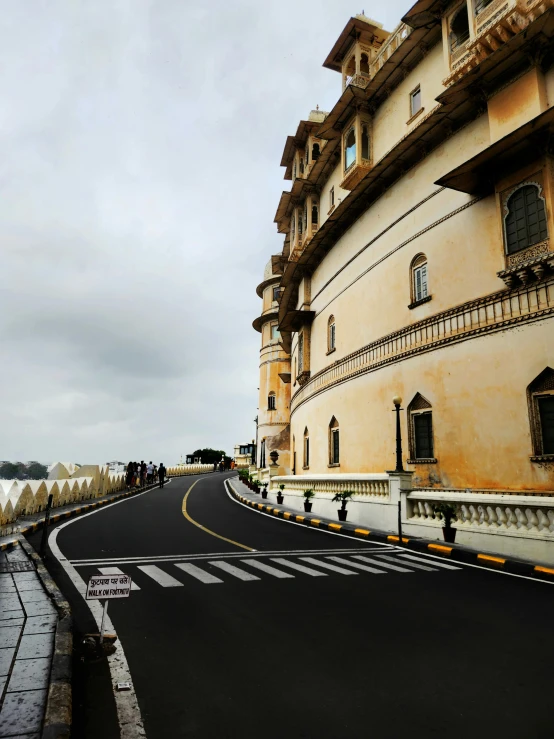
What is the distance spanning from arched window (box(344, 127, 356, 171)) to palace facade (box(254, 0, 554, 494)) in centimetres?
9

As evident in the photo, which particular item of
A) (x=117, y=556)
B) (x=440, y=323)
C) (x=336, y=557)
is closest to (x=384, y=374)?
(x=440, y=323)

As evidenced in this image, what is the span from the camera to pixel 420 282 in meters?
18.8

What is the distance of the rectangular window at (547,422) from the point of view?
43.1ft

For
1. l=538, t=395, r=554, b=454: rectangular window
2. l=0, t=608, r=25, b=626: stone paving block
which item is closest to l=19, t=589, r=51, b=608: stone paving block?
l=0, t=608, r=25, b=626: stone paving block

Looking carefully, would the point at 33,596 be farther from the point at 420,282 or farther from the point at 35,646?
the point at 420,282

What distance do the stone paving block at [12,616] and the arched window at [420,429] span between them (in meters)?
13.7

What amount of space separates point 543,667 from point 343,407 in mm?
19080

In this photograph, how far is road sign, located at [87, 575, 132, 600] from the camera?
5.01 metres

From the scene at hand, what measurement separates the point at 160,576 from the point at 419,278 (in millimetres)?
14399

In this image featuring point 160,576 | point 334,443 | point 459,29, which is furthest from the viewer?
point 334,443

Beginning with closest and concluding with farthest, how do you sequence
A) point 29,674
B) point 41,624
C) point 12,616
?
1. point 29,674
2. point 41,624
3. point 12,616

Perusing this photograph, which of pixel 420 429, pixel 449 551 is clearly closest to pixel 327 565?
pixel 449 551

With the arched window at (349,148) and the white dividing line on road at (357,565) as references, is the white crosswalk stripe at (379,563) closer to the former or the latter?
the white dividing line on road at (357,565)

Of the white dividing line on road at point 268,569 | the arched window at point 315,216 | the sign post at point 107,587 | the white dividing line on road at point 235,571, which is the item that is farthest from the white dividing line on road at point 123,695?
the arched window at point 315,216
